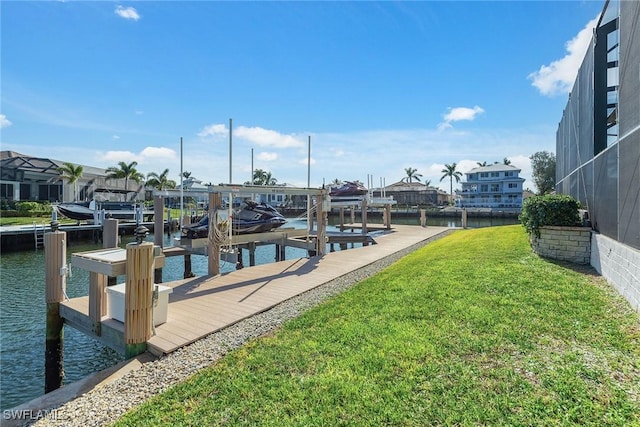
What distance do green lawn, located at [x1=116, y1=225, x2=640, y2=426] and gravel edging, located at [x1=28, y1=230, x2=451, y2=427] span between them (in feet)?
0.76

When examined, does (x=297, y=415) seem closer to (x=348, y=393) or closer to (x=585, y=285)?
(x=348, y=393)

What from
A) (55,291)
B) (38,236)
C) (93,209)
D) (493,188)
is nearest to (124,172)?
(93,209)

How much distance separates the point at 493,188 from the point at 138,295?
57745 mm

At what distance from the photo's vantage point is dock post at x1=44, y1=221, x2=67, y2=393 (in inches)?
228

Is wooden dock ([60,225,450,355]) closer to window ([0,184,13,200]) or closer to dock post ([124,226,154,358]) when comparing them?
dock post ([124,226,154,358])

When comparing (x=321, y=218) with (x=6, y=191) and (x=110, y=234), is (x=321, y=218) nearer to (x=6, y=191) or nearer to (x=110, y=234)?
(x=110, y=234)

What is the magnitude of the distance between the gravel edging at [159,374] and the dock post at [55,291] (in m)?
2.97

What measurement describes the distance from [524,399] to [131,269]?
4.58m

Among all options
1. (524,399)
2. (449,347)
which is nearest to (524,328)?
(449,347)

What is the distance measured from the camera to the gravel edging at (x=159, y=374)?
3202mm

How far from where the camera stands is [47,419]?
3191 mm

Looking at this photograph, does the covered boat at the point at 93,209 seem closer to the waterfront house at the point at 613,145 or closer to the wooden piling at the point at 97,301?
the wooden piling at the point at 97,301

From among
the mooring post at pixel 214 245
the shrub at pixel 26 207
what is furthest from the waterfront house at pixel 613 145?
the shrub at pixel 26 207

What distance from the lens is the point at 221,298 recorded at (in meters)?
6.56
